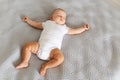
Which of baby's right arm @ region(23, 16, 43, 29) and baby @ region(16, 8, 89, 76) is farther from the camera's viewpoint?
baby's right arm @ region(23, 16, 43, 29)

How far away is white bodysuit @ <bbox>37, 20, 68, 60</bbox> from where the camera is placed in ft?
4.05

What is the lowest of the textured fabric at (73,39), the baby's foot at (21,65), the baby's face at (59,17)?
the baby's foot at (21,65)

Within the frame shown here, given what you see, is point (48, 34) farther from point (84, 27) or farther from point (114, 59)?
point (114, 59)

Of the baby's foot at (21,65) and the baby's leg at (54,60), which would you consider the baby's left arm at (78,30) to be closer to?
the baby's leg at (54,60)

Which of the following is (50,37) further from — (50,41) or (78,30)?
(78,30)

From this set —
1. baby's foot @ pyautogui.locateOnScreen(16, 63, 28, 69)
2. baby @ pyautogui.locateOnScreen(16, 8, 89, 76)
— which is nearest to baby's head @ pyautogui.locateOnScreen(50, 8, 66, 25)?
baby @ pyautogui.locateOnScreen(16, 8, 89, 76)

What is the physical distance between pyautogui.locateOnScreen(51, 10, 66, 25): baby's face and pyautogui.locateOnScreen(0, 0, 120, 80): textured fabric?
71 millimetres

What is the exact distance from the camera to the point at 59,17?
1.37 m

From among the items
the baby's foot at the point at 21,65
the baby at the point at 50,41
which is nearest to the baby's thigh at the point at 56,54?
the baby at the point at 50,41

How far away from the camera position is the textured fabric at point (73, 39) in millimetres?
1197

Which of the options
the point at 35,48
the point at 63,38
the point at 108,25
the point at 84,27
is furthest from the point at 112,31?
the point at 35,48

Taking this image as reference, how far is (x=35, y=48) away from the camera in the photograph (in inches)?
48.7

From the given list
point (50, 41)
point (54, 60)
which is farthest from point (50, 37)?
point (54, 60)

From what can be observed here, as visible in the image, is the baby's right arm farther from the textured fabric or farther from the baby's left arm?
the baby's left arm
